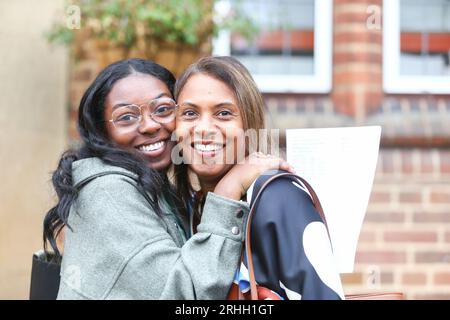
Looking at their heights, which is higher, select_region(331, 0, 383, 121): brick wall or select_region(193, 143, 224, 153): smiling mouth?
select_region(331, 0, 383, 121): brick wall

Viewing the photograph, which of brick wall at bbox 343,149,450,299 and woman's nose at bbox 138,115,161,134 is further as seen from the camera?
brick wall at bbox 343,149,450,299

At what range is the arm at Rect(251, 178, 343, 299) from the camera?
1855mm

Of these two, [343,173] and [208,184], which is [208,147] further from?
[343,173]

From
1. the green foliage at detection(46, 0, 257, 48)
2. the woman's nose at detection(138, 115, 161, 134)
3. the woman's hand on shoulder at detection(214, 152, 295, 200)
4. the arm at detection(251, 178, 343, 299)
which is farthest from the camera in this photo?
the green foliage at detection(46, 0, 257, 48)

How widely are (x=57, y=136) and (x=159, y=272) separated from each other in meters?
3.29

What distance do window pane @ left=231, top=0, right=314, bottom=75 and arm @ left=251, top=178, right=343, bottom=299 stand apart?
3.20m

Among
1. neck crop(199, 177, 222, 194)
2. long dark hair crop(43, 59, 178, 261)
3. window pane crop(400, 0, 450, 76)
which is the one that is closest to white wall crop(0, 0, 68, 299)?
window pane crop(400, 0, 450, 76)

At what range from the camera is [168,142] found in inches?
97.3

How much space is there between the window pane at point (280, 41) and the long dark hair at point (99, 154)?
257cm

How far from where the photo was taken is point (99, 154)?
2.33 metres

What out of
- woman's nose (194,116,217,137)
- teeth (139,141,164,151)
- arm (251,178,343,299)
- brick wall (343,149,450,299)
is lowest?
brick wall (343,149,450,299)

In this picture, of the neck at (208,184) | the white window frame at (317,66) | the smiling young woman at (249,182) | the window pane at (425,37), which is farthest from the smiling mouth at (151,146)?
the window pane at (425,37)

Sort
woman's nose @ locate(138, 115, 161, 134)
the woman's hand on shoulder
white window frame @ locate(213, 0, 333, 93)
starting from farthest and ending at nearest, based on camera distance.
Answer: white window frame @ locate(213, 0, 333, 93)
woman's nose @ locate(138, 115, 161, 134)
the woman's hand on shoulder

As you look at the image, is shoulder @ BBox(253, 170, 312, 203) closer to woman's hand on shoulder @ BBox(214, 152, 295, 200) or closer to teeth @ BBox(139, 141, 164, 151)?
woman's hand on shoulder @ BBox(214, 152, 295, 200)
